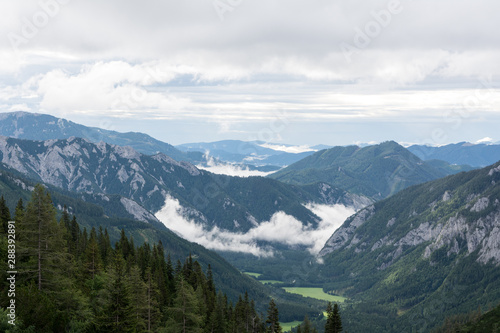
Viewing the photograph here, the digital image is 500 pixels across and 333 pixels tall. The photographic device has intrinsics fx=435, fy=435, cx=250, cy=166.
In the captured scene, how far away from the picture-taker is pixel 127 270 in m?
104

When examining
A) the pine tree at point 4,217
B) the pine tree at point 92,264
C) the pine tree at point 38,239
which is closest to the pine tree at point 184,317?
the pine tree at point 92,264

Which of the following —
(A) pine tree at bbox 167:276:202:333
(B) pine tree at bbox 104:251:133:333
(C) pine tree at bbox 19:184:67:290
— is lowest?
(A) pine tree at bbox 167:276:202:333

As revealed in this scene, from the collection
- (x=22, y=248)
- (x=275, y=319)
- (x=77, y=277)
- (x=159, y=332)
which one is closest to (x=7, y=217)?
(x=77, y=277)

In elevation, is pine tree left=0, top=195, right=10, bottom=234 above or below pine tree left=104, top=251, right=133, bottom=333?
above

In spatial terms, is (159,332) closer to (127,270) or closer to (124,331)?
(124,331)

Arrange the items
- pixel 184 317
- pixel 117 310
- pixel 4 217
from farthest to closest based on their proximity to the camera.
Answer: pixel 4 217 < pixel 184 317 < pixel 117 310

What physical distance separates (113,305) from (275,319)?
193 ft

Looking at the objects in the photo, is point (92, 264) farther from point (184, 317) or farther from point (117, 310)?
point (117, 310)

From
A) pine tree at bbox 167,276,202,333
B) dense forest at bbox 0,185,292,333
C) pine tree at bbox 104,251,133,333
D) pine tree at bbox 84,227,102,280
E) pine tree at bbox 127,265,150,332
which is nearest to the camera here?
dense forest at bbox 0,185,292,333

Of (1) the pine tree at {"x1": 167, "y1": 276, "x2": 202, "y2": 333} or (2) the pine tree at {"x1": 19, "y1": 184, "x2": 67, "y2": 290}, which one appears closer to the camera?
(2) the pine tree at {"x1": 19, "y1": 184, "x2": 67, "y2": 290}

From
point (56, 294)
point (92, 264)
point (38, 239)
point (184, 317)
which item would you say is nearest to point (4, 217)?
point (92, 264)

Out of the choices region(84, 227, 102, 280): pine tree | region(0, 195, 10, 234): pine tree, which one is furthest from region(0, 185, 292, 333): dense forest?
region(0, 195, 10, 234): pine tree

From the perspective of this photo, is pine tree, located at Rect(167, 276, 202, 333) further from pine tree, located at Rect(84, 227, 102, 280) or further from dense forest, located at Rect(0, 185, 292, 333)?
pine tree, located at Rect(84, 227, 102, 280)

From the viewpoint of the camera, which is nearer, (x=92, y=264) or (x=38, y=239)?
(x=38, y=239)
